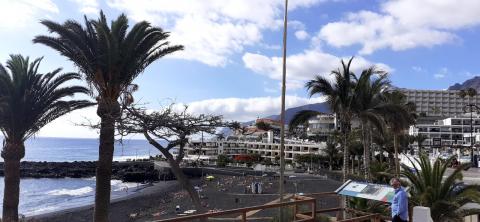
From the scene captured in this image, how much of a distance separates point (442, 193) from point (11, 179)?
1404 cm

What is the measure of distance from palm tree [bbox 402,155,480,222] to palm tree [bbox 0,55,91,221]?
11.1 metres

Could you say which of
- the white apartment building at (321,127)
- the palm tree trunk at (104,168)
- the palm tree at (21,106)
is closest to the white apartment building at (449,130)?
the white apartment building at (321,127)

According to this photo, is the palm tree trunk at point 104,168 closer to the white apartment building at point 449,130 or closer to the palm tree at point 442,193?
the palm tree at point 442,193

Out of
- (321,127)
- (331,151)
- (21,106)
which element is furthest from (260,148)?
(21,106)

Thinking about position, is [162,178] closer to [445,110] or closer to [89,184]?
[89,184]

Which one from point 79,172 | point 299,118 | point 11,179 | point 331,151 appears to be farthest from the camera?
point 79,172

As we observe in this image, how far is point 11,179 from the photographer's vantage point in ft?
50.5

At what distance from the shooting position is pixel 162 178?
90.0m

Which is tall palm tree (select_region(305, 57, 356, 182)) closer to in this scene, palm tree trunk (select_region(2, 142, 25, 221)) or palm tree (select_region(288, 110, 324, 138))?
palm tree (select_region(288, 110, 324, 138))

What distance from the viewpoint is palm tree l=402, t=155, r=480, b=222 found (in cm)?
1224

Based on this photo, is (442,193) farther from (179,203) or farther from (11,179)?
(179,203)

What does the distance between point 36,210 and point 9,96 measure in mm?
41179

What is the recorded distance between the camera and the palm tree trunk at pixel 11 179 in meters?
15.1

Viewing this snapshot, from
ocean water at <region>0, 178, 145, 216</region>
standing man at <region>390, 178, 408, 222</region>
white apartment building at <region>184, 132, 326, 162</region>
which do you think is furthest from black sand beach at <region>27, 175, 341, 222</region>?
white apartment building at <region>184, 132, 326, 162</region>
